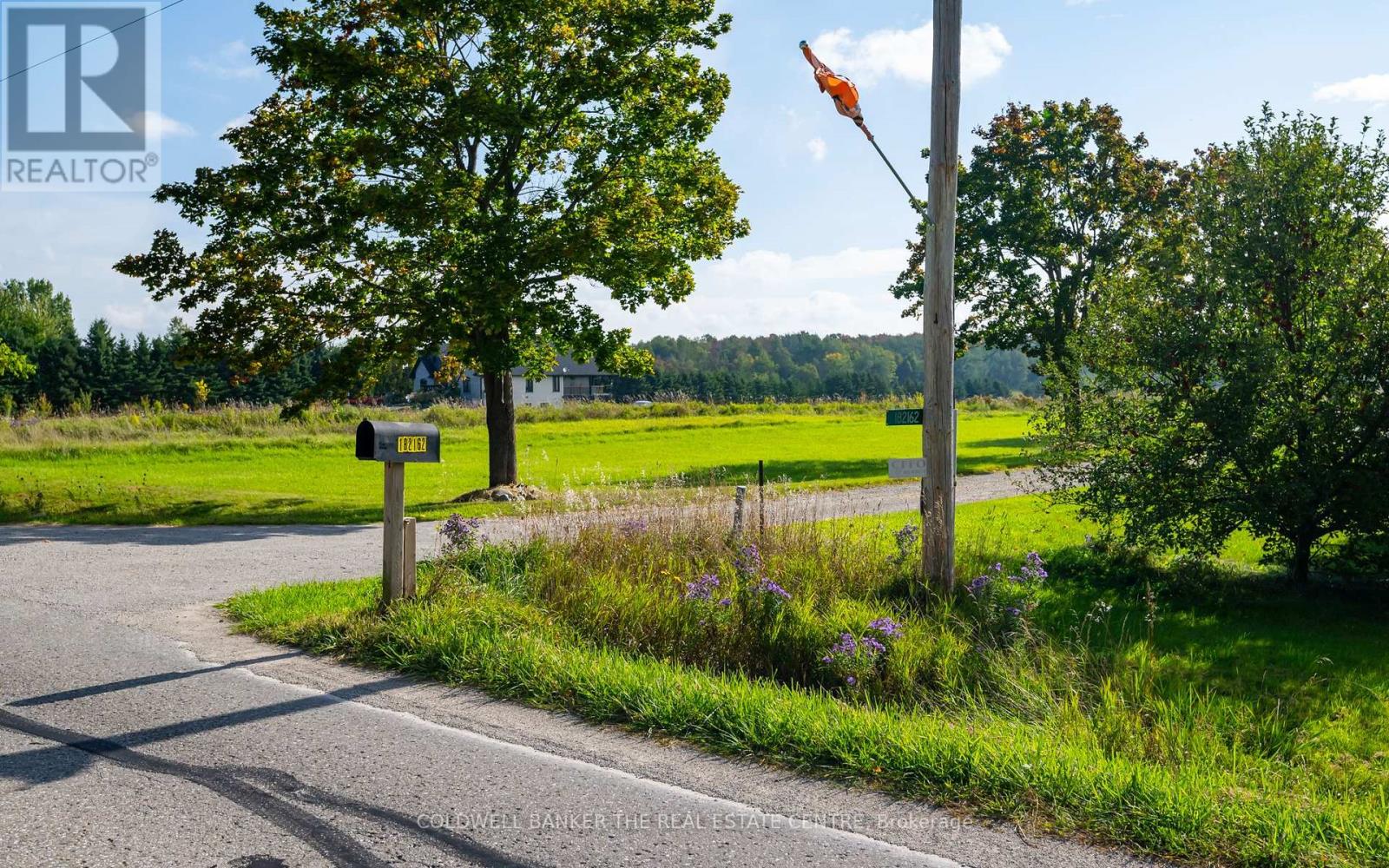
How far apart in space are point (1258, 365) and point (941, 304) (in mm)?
3701

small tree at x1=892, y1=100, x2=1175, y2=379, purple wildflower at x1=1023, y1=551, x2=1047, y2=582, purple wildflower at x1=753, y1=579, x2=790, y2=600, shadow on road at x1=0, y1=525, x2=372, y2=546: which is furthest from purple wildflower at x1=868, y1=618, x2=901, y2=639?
small tree at x1=892, y1=100, x2=1175, y2=379

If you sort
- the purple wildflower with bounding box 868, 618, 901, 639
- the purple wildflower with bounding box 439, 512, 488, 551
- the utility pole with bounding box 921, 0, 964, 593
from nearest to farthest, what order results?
the purple wildflower with bounding box 868, 618, 901, 639 → the utility pole with bounding box 921, 0, 964, 593 → the purple wildflower with bounding box 439, 512, 488, 551

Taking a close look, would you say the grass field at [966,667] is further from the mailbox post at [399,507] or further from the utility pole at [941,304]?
the utility pole at [941,304]

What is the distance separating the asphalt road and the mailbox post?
39.4 inches

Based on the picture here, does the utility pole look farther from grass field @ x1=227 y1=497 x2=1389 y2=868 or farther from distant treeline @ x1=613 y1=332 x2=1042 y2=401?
distant treeline @ x1=613 y1=332 x2=1042 y2=401

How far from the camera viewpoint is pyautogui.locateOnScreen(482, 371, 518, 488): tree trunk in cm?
2153

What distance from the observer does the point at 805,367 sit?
174m

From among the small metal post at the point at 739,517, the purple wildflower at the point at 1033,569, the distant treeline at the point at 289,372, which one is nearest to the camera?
the purple wildflower at the point at 1033,569

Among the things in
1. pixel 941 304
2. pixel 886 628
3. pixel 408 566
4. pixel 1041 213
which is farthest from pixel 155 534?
pixel 1041 213

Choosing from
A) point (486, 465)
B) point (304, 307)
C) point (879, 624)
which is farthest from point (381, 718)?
point (486, 465)

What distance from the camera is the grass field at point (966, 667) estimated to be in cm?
478

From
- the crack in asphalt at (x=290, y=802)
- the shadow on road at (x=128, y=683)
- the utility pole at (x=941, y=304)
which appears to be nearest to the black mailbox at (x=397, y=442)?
the shadow on road at (x=128, y=683)

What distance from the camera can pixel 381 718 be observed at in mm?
6020

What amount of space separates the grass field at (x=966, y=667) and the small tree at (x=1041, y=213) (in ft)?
80.7
